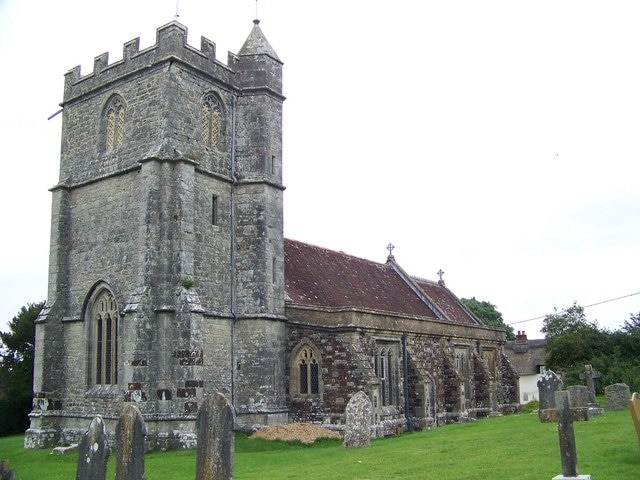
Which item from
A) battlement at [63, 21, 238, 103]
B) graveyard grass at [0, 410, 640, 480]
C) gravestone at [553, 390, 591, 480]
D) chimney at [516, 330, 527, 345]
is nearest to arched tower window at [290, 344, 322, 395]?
graveyard grass at [0, 410, 640, 480]

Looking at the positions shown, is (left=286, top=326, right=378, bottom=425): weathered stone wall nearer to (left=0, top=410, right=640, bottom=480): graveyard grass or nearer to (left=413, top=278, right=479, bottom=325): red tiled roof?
(left=0, top=410, right=640, bottom=480): graveyard grass

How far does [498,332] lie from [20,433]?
25.8 m

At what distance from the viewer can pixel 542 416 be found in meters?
19.5

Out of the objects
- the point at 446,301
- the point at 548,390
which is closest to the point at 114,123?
the point at 548,390

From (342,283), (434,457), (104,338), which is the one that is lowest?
(434,457)

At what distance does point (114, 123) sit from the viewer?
25.7 meters

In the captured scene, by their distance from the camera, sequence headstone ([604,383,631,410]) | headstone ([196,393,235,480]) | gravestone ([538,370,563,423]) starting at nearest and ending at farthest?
headstone ([196,393,235,480]) → gravestone ([538,370,563,423]) → headstone ([604,383,631,410])

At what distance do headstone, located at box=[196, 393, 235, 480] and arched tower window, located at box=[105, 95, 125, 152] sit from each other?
17.5 meters

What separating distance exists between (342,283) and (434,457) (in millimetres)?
15473

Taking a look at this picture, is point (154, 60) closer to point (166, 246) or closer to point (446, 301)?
point (166, 246)

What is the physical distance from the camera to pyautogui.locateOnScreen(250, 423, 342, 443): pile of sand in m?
22.6

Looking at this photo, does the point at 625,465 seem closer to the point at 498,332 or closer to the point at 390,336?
the point at 390,336

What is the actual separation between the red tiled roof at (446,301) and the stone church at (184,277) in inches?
445

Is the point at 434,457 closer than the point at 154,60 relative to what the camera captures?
Yes
